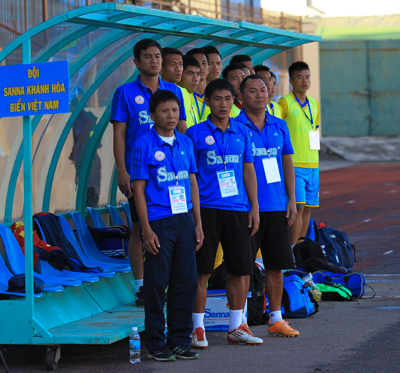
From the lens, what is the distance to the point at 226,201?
6.04 metres

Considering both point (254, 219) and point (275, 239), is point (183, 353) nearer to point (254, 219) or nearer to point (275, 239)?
point (254, 219)

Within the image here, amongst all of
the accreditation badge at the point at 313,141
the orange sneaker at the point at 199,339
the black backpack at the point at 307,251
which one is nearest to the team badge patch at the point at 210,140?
the orange sneaker at the point at 199,339

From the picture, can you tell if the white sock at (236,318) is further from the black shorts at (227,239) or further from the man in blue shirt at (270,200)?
the man in blue shirt at (270,200)

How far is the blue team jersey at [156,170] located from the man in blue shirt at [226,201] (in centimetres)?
45

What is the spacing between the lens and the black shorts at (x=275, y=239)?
6.49 m

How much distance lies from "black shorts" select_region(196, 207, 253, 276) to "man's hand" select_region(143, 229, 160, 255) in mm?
637

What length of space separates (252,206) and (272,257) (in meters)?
0.61

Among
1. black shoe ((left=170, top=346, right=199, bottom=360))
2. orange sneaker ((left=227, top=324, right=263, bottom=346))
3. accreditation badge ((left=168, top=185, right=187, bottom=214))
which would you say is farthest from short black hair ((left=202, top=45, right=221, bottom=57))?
black shoe ((left=170, top=346, right=199, bottom=360))

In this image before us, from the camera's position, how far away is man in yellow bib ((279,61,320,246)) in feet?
30.5

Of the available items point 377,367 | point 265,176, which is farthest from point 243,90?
point 377,367

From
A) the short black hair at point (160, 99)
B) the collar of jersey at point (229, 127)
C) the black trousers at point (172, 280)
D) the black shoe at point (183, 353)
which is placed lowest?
the black shoe at point (183, 353)

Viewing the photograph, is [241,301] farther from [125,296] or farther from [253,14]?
[253,14]

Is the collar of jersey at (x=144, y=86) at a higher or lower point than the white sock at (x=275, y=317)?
higher

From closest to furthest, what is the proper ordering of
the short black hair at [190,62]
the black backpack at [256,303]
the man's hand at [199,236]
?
the man's hand at [199,236]
the black backpack at [256,303]
the short black hair at [190,62]
